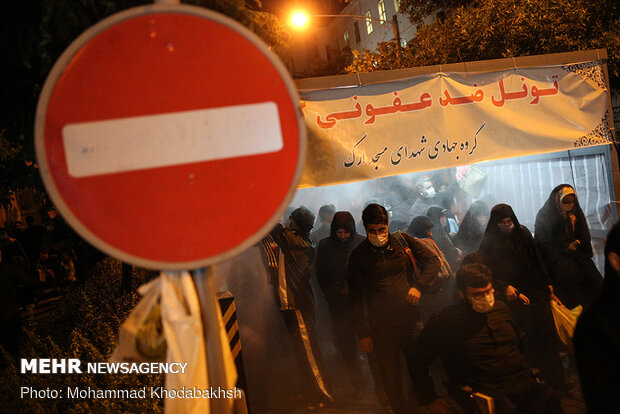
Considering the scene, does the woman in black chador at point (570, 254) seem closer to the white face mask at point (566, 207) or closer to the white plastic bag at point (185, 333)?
the white face mask at point (566, 207)

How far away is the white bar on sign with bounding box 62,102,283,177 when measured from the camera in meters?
1.50

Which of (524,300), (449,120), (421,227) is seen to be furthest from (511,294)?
(449,120)

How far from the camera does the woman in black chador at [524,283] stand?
529cm

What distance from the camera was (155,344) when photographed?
1.80 metres

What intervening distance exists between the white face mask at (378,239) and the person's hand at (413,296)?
573mm

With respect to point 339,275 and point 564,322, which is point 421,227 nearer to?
point 339,275

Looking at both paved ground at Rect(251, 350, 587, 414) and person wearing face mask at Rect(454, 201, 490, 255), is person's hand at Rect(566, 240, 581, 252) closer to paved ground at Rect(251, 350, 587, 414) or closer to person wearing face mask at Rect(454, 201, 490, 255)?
paved ground at Rect(251, 350, 587, 414)

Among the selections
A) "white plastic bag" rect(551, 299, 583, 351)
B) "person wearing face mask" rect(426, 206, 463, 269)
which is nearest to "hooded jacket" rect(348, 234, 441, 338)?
"white plastic bag" rect(551, 299, 583, 351)

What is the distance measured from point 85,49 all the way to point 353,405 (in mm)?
4871

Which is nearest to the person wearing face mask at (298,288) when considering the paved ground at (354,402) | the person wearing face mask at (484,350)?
the paved ground at (354,402)

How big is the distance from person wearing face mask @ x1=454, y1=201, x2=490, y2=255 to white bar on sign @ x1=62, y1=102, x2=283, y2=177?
20.1 ft

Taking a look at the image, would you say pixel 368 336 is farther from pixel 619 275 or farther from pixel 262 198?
pixel 262 198

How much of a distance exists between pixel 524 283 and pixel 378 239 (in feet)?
6.05

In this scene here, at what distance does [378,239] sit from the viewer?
5.23 meters
